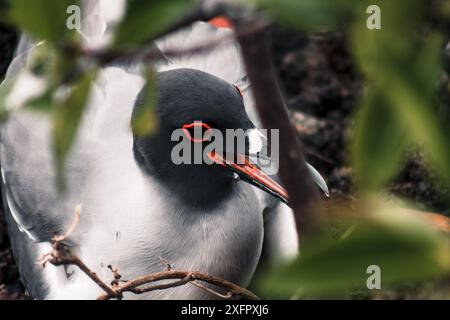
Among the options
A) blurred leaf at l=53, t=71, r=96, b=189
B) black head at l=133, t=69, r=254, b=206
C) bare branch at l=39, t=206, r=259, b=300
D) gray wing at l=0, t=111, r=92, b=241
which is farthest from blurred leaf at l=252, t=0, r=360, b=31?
gray wing at l=0, t=111, r=92, b=241

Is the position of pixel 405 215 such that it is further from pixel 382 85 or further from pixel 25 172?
pixel 25 172

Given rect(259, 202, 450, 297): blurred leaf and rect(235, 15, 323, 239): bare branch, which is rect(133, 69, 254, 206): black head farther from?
rect(259, 202, 450, 297): blurred leaf

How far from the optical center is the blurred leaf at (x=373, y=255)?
1.42 feet

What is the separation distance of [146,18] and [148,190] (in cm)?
142

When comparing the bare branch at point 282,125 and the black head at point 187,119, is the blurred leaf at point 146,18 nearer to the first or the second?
the bare branch at point 282,125

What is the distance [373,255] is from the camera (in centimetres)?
44

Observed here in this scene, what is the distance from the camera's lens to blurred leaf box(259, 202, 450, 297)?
43 cm

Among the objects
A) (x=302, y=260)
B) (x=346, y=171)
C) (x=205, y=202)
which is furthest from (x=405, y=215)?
(x=346, y=171)

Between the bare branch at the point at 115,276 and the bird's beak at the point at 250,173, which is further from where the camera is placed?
the bird's beak at the point at 250,173

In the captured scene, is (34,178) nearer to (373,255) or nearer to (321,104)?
(321,104)

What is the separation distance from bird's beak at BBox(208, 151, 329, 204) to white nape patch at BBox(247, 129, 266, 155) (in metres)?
0.02

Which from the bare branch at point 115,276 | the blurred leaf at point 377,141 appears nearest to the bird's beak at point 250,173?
the bare branch at point 115,276

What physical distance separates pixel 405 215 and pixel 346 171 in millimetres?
2029

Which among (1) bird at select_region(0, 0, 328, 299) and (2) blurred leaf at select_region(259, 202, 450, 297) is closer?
(2) blurred leaf at select_region(259, 202, 450, 297)
